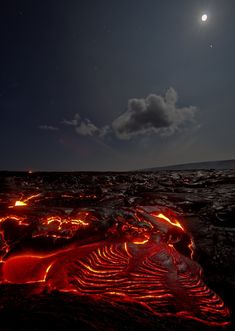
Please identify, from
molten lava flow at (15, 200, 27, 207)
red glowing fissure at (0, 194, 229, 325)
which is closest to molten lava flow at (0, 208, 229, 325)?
red glowing fissure at (0, 194, 229, 325)

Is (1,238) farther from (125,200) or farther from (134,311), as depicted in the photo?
(125,200)

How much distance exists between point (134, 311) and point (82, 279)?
81 centimetres

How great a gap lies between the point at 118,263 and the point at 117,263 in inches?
0.6

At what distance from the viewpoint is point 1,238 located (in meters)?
3.68

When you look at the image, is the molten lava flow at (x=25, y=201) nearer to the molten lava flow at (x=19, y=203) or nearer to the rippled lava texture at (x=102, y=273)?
the molten lava flow at (x=19, y=203)

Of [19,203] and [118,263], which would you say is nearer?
[118,263]

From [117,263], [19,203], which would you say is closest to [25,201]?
[19,203]

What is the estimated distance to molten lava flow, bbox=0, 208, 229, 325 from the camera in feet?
7.51

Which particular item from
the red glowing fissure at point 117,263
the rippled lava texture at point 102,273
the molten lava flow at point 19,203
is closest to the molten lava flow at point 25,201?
the molten lava flow at point 19,203

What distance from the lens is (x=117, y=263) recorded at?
9.77ft

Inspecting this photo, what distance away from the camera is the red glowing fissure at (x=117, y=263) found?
229 cm

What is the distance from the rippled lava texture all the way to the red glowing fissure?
1cm

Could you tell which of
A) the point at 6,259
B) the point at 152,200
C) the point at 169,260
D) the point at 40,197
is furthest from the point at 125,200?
the point at 6,259

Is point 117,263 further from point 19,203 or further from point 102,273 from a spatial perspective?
point 19,203
